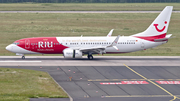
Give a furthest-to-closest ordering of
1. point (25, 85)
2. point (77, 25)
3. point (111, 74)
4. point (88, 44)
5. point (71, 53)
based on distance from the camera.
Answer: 1. point (77, 25)
2. point (88, 44)
3. point (71, 53)
4. point (111, 74)
5. point (25, 85)

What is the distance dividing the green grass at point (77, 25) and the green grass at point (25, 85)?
71.0ft

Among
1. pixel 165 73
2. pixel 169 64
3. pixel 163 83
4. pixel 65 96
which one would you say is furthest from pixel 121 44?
pixel 65 96

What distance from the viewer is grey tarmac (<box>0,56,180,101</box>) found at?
2965 cm

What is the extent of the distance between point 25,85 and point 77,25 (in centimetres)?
5641

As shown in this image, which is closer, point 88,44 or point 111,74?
point 111,74

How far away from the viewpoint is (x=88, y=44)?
5003 cm

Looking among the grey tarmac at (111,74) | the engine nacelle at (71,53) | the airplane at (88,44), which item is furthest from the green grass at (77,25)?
the engine nacelle at (71,53)

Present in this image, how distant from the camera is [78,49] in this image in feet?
162

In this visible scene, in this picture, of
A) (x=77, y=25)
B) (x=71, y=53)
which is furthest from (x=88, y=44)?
(x=77, y=25)

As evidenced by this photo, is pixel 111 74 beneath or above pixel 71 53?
beneath

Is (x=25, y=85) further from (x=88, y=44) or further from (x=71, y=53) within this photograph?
(x=88, y=44)

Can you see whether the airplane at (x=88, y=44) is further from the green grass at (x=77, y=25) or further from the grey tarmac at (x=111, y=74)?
the green grass at (x=77, y=25)

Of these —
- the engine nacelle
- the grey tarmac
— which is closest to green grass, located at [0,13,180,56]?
the grey tarmac

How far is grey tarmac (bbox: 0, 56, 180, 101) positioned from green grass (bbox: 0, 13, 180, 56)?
1043 centimetres
